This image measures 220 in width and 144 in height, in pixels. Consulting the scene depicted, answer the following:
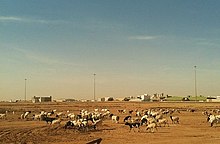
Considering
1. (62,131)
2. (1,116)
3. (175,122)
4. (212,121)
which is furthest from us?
(1,116)

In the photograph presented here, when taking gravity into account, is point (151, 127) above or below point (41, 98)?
below

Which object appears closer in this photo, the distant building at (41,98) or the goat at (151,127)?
the goat at (151,127)

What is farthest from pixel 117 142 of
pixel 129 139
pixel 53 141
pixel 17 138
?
pixel 17 138

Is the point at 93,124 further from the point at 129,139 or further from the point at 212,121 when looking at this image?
the point at 212,121

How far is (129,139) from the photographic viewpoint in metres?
24.8

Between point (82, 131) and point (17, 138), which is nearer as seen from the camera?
point (17, 138)

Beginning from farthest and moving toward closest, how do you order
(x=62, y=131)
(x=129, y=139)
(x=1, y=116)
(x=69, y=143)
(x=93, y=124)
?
1. (x=1, y=116)
2. (x=93, y=124)
3. (x=62, y=131)
4. (x=129, y=139)
5. (x=69, y=143)

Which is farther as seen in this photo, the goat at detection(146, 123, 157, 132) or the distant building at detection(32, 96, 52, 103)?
the distant building at detection(32, 96, 52, 103)

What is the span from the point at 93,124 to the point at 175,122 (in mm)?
11821

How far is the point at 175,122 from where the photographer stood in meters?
39.4

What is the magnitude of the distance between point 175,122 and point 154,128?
811 cm

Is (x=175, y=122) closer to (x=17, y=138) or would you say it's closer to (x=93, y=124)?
(x=93, y=124)

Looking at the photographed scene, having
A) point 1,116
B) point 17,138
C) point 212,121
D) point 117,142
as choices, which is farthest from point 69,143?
point 1,116

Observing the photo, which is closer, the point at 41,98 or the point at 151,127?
the point at 151,127
